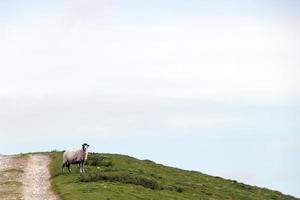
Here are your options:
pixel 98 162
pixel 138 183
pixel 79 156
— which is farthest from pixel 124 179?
pixel 98 162

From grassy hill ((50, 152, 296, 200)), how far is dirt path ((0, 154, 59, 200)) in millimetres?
1033

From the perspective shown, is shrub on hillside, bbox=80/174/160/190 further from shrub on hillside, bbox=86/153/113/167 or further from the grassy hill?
shrub on hillside, bbox=86/153/113/167

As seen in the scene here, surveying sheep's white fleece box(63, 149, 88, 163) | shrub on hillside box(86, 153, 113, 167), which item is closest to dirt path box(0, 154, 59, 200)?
sheep's white fleece box(63, 149, 88, 163)

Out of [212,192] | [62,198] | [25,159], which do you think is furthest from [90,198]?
[25,159]

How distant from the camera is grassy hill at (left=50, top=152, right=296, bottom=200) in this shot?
4553 cm

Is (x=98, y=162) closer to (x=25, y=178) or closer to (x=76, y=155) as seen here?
(x=76, y=155)

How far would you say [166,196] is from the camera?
48594 mm

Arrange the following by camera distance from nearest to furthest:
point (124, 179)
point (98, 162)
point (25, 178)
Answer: point (124, 179) < point (25, 178) < point (98, 162)

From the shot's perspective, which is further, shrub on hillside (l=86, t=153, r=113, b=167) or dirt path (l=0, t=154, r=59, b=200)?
shrub on hillside (l=86, t=153, r=113, b=167)

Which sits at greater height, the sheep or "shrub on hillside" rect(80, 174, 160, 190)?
the sheep

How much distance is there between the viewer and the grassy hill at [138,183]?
1793 inches

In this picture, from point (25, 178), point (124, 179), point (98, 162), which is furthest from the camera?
point (98, 162)

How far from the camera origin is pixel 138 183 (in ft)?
171

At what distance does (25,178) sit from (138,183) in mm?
11021
